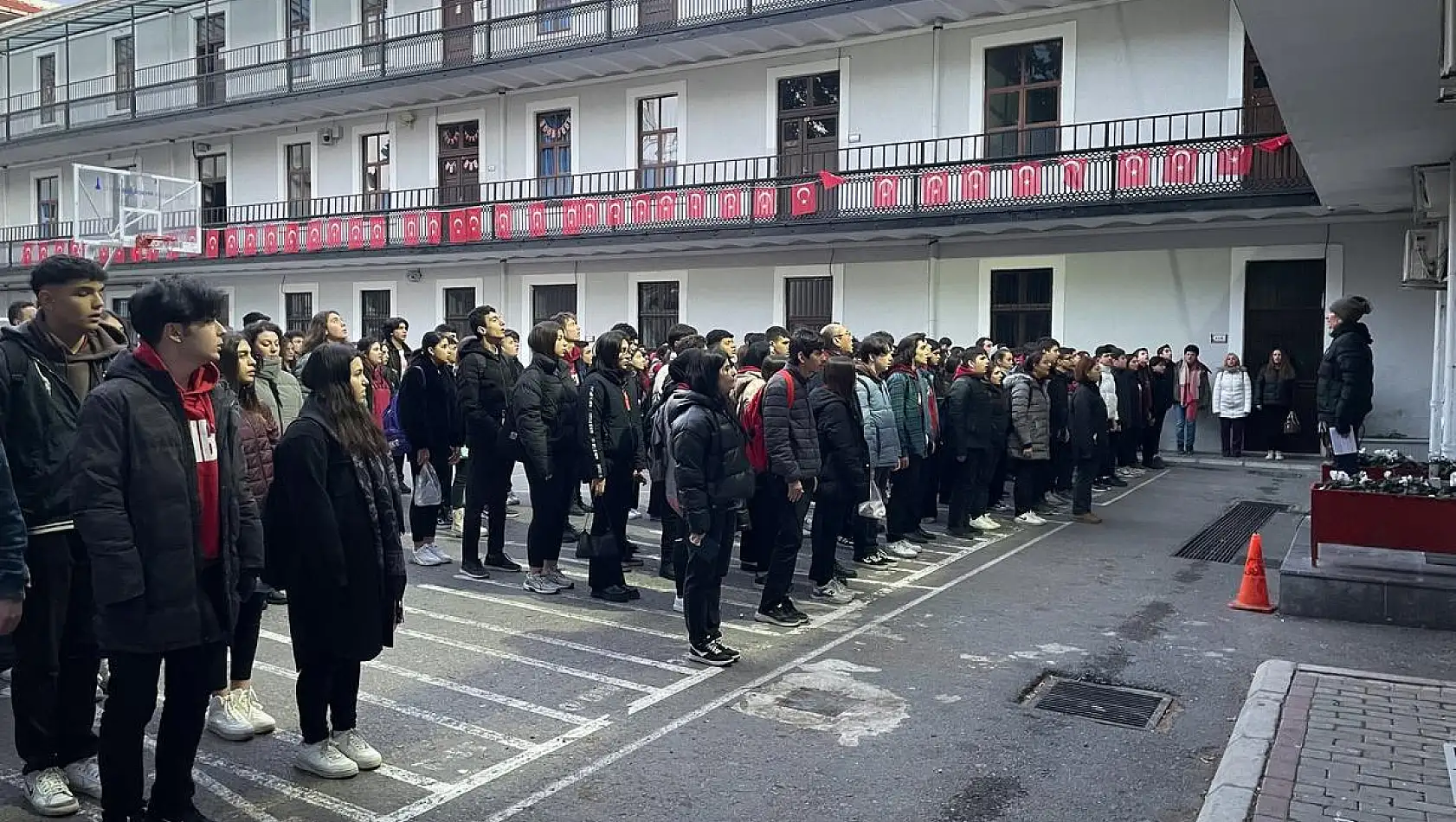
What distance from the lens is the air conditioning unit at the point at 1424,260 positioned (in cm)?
1241

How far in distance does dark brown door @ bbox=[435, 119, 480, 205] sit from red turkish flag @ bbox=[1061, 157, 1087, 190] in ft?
47.6

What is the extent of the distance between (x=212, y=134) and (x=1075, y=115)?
2428cm

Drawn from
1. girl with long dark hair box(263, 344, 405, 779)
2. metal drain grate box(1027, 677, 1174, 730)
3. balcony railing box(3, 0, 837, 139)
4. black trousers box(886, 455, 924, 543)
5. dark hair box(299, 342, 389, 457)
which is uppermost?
balcony railing box(3, 0, 837, 139)

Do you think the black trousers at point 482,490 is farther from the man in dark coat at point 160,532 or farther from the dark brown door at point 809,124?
the dark brown door at point 809,124

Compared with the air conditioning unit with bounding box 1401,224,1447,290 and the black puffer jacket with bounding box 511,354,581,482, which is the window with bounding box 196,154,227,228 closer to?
the black puffer jacket with bounding box 511,354,581,482

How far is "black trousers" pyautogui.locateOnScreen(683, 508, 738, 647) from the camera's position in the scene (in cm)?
633

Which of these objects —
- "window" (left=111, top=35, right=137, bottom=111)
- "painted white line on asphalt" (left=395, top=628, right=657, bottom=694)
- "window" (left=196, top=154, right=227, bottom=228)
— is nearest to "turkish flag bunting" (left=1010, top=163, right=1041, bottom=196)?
"painted white line on asphalt" (left=395, top=628, right=657, bottom=694)

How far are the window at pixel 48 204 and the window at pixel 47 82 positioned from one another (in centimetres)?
194

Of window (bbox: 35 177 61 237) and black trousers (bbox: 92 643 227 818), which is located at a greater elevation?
window (bbox: 35 177 61 237)

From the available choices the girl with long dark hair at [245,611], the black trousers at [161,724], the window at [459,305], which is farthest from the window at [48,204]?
the black trousers at [161,724]

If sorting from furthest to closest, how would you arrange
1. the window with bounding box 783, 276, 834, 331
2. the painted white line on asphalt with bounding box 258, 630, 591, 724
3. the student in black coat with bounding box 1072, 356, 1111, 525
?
1. the window with bounding box 783, 276, 834, 331
2. the student in black coat with bounding box 1072, 356, 1111, 525
3. the painted white line on asphalt with bounding box 258, 630, 591, 724

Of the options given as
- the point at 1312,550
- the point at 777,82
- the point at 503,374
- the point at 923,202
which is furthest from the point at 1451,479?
the point at 777,82

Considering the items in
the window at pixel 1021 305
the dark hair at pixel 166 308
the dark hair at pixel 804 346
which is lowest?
the dark hair at pixel 804 346

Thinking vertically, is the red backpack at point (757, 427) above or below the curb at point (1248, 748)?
above
